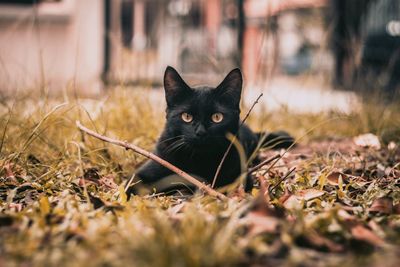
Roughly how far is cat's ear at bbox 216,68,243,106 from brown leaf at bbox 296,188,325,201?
642 mm

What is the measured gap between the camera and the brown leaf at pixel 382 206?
65.6 inches

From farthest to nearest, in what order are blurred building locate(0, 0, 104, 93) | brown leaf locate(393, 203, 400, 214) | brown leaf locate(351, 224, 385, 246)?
blurred building locate(0, 0, 104, 93) → brown leaf locate(393, 203, 400, 214) → brown leaf locate(351, 224, 385, 246)

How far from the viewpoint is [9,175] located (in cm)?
205

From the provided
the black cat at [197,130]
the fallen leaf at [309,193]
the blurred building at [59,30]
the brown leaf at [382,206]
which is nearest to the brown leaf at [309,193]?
the fallen leaf at [309,193]

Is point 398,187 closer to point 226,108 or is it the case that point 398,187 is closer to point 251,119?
point 226,108

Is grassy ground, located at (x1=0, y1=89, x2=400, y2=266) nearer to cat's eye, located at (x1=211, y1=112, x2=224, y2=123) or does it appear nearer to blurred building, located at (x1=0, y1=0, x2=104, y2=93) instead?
cat's eye, located at (x1=211, y1=112, x2=224, y2=123)

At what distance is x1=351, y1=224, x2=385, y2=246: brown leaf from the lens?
4.34 ft

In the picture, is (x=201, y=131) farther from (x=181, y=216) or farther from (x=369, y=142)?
(x=369, y=142)

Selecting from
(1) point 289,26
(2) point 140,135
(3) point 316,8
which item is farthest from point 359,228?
(1) point 289,26

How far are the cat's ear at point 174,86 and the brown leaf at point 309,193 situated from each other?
793 mm

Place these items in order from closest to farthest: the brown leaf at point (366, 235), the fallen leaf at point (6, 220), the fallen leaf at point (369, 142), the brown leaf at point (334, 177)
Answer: the brown leaf at point (366, 235) < the fallen leaf at point (6, 220) < the brown leaf at point (334, 177) < the fallen leaf at point (369, 142)

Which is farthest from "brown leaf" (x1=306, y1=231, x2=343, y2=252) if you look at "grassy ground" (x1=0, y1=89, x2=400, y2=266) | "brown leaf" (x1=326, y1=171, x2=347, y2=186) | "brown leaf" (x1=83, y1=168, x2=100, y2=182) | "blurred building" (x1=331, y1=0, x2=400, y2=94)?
"blurred building" (x1=331, y1=0, x2=400, y2=94)

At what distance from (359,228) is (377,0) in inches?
256

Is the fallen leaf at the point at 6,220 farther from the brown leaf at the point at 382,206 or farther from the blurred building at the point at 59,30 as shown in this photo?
the blurred building at the point at 59,30
